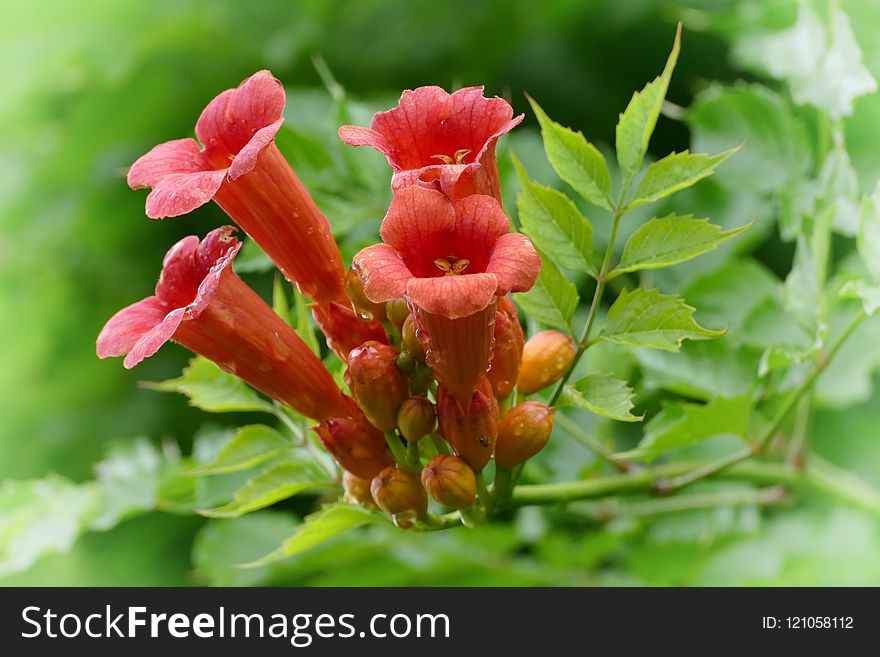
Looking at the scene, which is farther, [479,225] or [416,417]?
[416,417]

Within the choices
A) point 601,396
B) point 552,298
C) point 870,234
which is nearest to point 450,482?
point 601,396

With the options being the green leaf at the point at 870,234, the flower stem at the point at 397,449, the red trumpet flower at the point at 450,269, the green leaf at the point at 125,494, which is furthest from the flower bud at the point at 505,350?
the green leaf at the point at 125,494

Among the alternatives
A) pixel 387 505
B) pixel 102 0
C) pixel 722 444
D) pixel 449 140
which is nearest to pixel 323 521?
pixel 387 505

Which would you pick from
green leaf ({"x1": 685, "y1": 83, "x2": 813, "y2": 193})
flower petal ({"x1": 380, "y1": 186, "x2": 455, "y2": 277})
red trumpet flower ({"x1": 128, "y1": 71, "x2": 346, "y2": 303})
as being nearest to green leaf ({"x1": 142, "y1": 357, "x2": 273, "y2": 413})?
red trumpet flower ({"x1": 128, "y1": 71, "x2": 346, "y2": 303})

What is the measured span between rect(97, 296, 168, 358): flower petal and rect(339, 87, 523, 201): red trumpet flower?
1.64 feet

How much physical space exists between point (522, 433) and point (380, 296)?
0.44 m

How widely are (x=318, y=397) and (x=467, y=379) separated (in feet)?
1.17

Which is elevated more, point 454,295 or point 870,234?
point 870,234

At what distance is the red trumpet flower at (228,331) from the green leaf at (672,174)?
0.70 meters

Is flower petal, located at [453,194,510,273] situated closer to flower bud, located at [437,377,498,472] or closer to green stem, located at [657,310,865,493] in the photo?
flower bud, located at [437,377,498,472]

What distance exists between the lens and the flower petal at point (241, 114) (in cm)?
157

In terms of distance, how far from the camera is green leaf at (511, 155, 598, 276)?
1.67m

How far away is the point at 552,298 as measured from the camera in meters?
1.73

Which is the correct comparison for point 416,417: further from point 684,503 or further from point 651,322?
point 684,503
